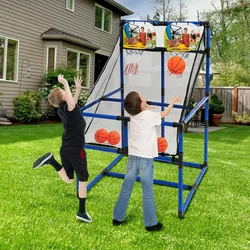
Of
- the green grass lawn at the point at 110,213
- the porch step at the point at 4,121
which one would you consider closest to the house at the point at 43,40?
the porch step at the point at 4,121

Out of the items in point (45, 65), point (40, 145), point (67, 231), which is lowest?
point (67, 231)

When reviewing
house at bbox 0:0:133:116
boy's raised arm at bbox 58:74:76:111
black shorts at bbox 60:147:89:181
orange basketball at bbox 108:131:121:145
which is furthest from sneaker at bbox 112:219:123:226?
house at bbox 0:0:133:116

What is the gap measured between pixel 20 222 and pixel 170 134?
7.81 feet

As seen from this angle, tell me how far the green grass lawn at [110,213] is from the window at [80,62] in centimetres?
1060

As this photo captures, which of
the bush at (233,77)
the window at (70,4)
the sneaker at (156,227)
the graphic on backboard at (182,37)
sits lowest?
the sneaker at (156,227)

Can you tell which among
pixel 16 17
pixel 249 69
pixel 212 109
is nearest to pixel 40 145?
pixel 16 17

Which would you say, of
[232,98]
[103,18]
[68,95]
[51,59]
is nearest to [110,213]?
[68,95]

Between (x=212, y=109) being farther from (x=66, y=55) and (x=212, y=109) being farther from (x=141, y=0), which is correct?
(x=141, y=0)

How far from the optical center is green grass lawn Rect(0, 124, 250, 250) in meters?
2.85

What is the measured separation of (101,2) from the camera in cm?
1898

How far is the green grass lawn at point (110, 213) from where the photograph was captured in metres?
2.85

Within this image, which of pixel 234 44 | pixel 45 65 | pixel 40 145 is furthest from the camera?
pixel 234 44

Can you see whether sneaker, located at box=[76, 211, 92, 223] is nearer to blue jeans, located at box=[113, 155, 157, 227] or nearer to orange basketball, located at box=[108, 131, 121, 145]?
blue jeans, located at box=[113, 155, 157, 227]

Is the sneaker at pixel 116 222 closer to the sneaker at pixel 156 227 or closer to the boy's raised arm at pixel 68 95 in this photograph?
the sneaker at pixel 156 227
